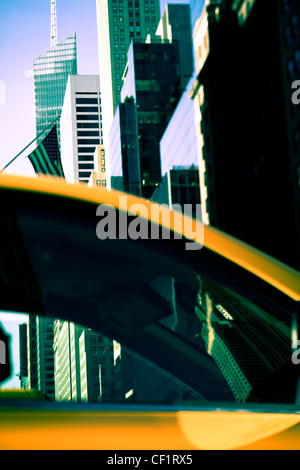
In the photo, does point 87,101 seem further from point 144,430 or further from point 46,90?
point 144,430

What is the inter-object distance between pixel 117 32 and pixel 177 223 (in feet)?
470

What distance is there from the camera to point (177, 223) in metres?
1.53

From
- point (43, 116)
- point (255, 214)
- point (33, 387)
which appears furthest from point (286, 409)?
point (43, 116)

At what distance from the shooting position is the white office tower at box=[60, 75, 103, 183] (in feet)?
360

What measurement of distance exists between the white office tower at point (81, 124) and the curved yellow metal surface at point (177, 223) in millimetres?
101526

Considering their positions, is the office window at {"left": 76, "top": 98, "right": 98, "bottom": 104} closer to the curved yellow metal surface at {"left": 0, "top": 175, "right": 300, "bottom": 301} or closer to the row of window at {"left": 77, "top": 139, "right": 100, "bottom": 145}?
the row of window at {"left": 77, "top": 139, "right": 100, "bottom": 145}

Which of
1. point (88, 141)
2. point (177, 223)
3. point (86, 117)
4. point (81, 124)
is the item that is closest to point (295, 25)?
point (177, 223)

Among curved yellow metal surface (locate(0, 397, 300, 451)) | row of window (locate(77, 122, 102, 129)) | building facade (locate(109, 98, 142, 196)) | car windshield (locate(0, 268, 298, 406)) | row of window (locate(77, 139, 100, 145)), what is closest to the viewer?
curved yellow metal surface (locate(0, 397, 300, 451))

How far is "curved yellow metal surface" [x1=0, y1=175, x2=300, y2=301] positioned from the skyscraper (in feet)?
408

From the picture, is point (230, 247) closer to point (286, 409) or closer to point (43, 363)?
point (286, 409)

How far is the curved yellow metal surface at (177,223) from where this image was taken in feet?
4.98

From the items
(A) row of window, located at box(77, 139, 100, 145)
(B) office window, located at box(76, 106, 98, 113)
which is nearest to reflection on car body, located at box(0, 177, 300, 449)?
(B) office window, located at box(76, 106, 98, 113)

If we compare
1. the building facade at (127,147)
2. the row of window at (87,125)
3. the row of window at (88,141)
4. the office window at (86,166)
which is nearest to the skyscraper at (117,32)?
the row of window at (87,125)

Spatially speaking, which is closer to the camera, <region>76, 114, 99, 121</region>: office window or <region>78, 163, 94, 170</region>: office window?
<region>76, 114, 99, 121</region>: office window
